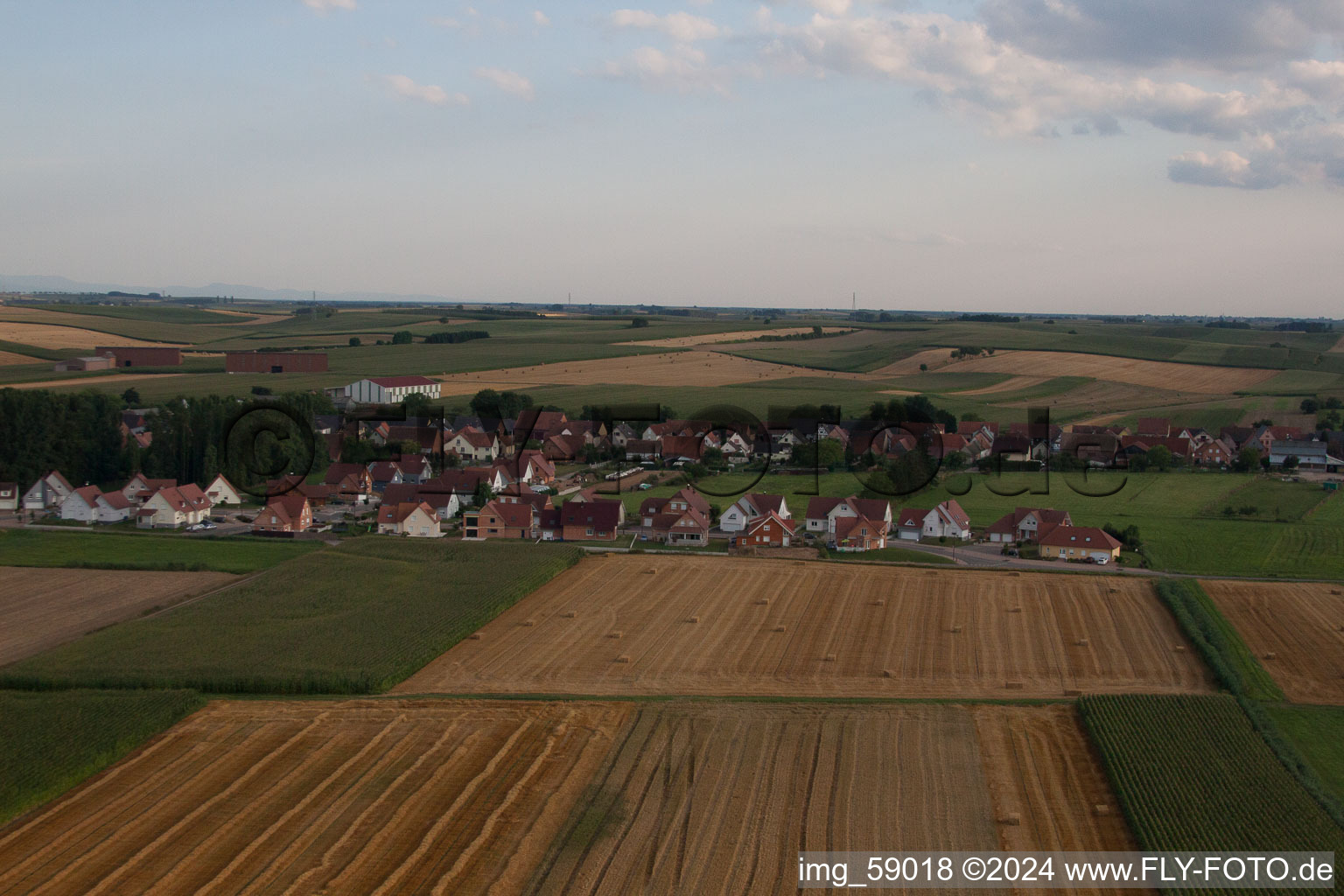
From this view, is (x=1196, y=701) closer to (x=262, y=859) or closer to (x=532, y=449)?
(x=262, y=859)

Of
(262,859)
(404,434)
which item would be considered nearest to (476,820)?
(262,859)

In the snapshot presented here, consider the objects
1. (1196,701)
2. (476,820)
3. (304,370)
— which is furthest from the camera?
(304,370)

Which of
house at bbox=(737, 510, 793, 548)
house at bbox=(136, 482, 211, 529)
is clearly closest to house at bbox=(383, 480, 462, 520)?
house at bbox=(136, 482, 211, 529)

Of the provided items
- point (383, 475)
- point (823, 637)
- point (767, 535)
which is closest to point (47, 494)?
point (383, 475)

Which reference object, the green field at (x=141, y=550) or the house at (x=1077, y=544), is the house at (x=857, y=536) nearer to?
the house at (x=1077, y=544)

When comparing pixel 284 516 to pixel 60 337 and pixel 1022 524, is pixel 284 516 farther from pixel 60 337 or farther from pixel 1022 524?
pixel 60 337

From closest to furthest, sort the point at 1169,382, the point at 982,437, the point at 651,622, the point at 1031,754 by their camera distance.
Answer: the point at 1031,754 → the point at 651,622 → the point at 982,437 → the point at 1169,382

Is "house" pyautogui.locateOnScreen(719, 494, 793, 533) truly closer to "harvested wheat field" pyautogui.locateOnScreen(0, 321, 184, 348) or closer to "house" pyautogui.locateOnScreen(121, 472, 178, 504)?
"house" pyautogui.locateOnScreen(121, 472, 178, 504)
